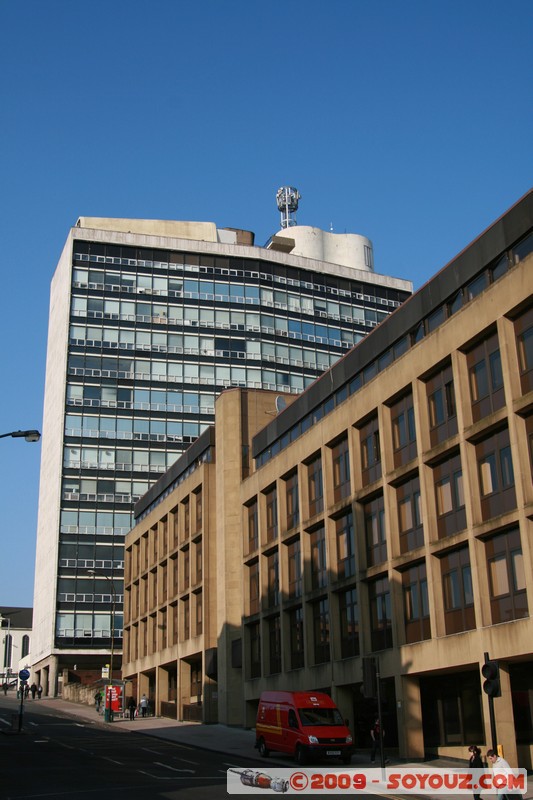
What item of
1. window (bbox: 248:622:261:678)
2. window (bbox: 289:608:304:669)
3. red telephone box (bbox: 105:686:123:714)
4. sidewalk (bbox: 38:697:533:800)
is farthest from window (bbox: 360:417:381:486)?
red telephone box (bbox: 105:686:123:714)

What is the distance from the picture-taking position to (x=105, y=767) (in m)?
31.1

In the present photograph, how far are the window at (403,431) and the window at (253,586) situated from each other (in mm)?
16833

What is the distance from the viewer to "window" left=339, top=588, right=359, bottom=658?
41250 mm

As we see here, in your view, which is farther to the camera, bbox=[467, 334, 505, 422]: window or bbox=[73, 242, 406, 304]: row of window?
bbox=[73, 242, 406, 304]: row of window

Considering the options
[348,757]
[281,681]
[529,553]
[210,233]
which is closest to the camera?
[529,553]

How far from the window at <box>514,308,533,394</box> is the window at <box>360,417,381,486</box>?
409 inches

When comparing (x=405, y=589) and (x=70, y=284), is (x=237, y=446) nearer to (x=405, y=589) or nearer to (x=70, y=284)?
(x=405, y=589)

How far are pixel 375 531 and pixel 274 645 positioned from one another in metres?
13.0

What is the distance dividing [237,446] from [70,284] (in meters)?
50.3

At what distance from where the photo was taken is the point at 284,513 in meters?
49.6

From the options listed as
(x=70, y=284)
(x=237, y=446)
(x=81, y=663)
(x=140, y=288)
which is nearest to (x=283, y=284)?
(x=140, y=288)

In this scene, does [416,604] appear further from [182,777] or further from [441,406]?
[182,777]

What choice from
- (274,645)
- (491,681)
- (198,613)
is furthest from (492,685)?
(198,613)

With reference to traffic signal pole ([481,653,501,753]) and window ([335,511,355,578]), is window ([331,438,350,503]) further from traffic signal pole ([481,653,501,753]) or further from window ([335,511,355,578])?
traffic signal pole ([481,653,501,753])
